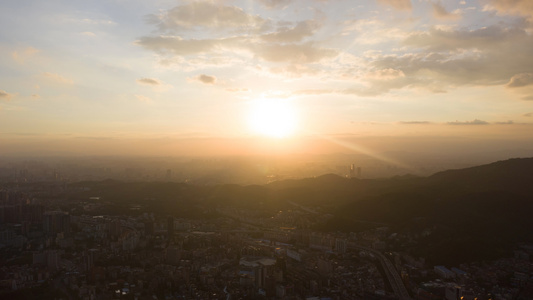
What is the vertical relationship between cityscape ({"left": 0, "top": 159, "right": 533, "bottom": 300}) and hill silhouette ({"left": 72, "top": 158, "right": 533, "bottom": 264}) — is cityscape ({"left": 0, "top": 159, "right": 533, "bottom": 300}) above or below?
below

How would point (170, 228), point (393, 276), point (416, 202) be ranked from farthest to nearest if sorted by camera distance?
1. point (416, 202)
2. point (170, 228)
3. point (393, 276)

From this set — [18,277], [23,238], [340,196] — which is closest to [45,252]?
[18,277]

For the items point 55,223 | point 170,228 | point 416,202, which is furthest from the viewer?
point 416,202

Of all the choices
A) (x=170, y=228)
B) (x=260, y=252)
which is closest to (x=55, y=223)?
(x=170, y=228)

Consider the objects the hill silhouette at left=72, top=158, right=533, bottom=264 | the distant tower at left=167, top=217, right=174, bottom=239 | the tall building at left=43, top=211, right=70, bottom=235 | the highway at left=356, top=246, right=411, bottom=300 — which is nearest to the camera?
the highway at left=356, top=246, right=411, bottom=300

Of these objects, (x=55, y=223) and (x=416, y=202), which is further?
(x=416, y=202)

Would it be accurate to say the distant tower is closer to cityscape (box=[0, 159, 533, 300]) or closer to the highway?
cityscape (box=[0, 159, 533, 300])

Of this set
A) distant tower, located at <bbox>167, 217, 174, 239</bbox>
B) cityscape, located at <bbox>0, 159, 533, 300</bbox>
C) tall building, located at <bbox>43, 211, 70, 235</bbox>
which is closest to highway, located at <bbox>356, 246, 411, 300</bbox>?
cityscape, located at <bbox>0, 159, 533, 300</bbox>

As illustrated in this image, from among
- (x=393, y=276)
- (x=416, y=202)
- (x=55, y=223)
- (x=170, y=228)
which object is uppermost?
(x=416, y=202)

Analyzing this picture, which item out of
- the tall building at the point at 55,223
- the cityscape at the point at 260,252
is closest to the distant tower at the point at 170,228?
the cityscape at the point at 260,252

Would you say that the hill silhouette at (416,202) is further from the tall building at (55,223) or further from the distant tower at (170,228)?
the tall building at (55,223)

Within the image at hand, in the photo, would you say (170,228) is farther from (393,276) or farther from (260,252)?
(393,276)
